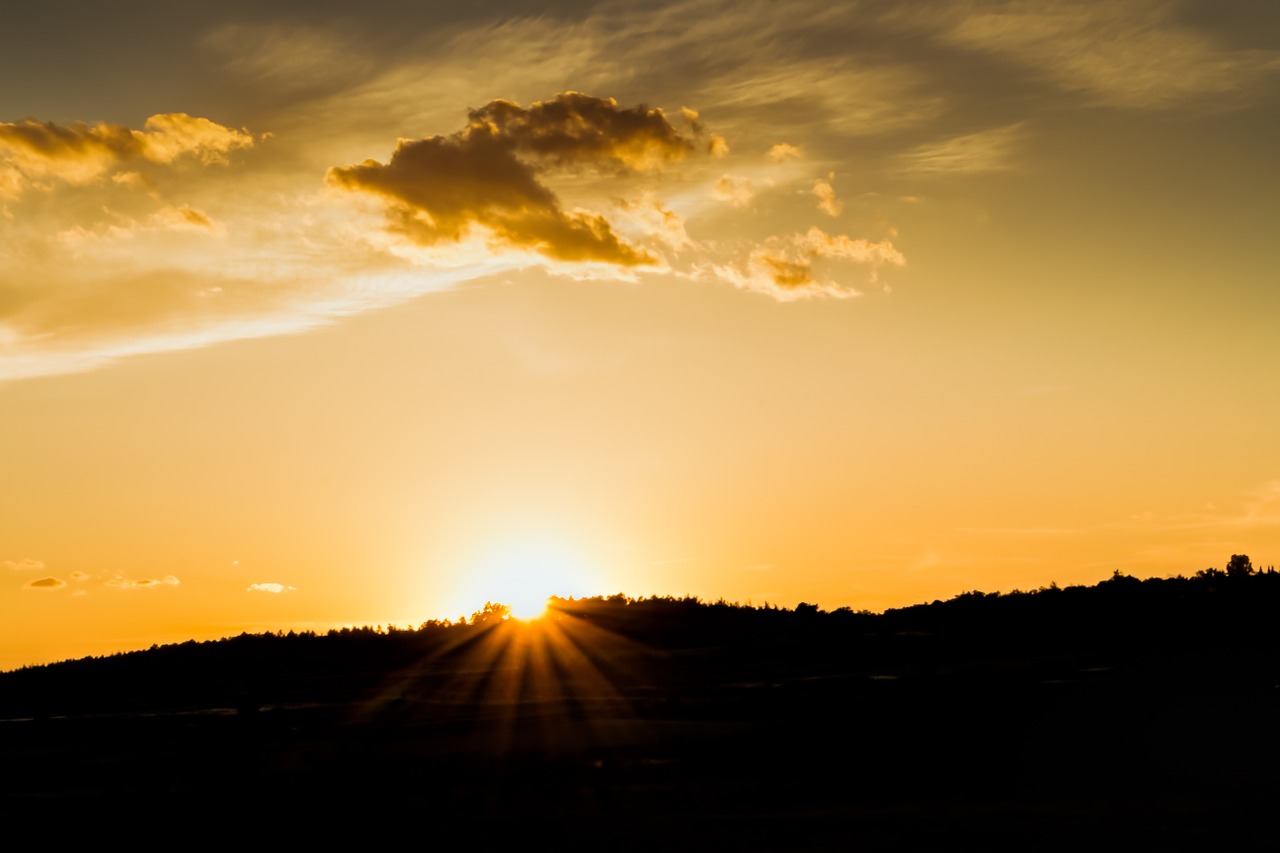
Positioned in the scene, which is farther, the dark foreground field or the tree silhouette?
the tree silhouette

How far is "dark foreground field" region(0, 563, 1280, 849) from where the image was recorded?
18.6 metres

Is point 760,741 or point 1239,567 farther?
point 1239,567

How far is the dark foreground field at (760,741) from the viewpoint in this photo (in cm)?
1856

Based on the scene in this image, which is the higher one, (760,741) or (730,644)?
(730,644)

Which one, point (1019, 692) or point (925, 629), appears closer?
point (1019, 692)

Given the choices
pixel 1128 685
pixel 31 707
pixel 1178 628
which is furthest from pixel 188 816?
pixel 31 707

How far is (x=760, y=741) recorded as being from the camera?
2650cm

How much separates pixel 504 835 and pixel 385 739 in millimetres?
12910

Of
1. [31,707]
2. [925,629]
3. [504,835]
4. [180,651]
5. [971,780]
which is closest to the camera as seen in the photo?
[504,835]

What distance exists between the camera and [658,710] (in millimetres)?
32719

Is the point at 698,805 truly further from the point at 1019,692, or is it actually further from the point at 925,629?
the point at 925,629

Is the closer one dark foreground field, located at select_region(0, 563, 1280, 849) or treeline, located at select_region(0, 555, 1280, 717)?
dark foreground field, located at select_region(0, 563, 1280, 849)

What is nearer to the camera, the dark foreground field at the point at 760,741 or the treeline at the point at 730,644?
the dark foreground field at the point at 760,741

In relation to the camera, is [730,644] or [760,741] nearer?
[760,741]
